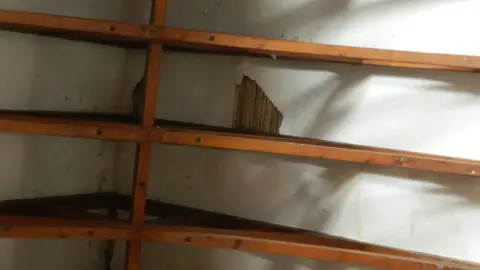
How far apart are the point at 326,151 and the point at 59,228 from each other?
66 centimetres

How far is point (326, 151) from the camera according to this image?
1.40 meters

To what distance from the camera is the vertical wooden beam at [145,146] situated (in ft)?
4.63

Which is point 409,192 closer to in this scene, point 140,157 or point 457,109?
point 457,109

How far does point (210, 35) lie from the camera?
4.47 feet

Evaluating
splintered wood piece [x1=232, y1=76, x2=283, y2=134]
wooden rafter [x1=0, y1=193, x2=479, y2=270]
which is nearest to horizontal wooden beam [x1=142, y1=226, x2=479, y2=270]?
wooden rafter [x1=0, y1=193, x2=479, y2=270]

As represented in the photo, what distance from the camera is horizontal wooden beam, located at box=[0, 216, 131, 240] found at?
1353mm

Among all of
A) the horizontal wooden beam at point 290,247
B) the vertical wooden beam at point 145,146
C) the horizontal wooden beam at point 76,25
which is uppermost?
the horizontal wooden beam at point 76,25

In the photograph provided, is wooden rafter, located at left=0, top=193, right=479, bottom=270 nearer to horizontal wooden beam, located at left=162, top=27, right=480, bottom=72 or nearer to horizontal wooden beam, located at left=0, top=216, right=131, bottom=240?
horizontal wooden beam, located at left=0, top=216, right=131, bottom=240

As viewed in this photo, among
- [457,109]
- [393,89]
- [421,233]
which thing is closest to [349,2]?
[393,89]

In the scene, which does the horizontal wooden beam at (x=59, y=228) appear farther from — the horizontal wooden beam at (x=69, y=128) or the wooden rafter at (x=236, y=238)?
the horizontal wooden beam at (x=69, y=128)

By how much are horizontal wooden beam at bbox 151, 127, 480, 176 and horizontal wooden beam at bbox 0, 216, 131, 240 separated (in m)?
0.26

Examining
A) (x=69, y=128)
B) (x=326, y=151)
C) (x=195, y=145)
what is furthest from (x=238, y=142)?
(x=69, y=128)

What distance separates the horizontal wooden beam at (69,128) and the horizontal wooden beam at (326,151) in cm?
7

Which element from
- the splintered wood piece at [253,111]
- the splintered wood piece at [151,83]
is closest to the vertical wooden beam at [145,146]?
the splintered wood piece at [151,83]
